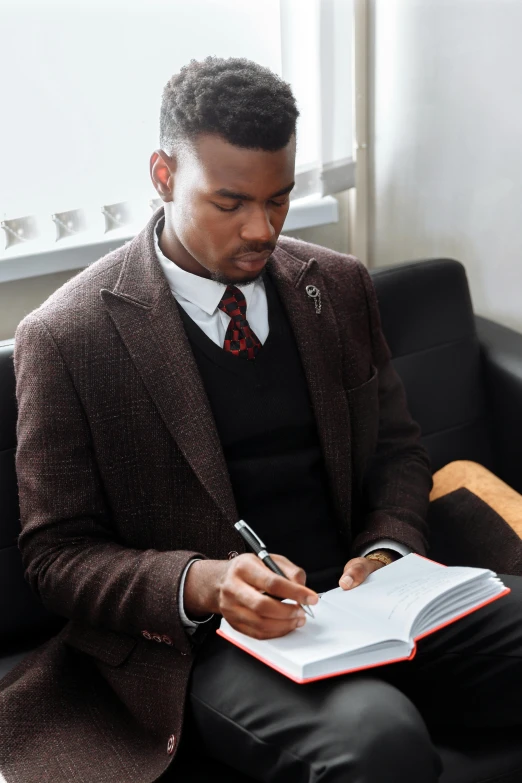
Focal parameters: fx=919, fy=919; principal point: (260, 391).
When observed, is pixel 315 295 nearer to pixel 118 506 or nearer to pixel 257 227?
pixel 257 227

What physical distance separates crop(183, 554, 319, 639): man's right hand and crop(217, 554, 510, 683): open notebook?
0.02 metres

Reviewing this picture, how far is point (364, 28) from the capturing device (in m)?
2.10

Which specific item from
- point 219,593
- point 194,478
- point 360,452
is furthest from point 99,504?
point 360,452

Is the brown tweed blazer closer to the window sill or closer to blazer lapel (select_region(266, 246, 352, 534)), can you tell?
blazer lapel (select_region(266, 246, 352, 534))

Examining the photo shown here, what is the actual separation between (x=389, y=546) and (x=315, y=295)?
1.43 feet

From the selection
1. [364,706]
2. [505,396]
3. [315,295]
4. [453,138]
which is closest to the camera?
[364,706]

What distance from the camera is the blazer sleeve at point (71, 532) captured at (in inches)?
49.8

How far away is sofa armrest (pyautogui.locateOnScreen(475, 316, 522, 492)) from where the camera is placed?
6.14 ft

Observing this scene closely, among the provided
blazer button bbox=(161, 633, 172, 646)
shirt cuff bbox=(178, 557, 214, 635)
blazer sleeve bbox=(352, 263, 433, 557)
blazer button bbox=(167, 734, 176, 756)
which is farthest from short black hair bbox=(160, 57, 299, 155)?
blazer button bbox=(167, 734, 176, 756)

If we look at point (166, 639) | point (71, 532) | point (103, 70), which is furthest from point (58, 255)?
point (166, 639)

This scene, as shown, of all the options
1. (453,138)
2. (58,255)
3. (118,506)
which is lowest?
(118,506)

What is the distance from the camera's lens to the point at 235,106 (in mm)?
1301

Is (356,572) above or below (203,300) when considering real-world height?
below

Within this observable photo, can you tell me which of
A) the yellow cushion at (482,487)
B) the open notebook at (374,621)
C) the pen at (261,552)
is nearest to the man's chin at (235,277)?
the pen at (261,552)
